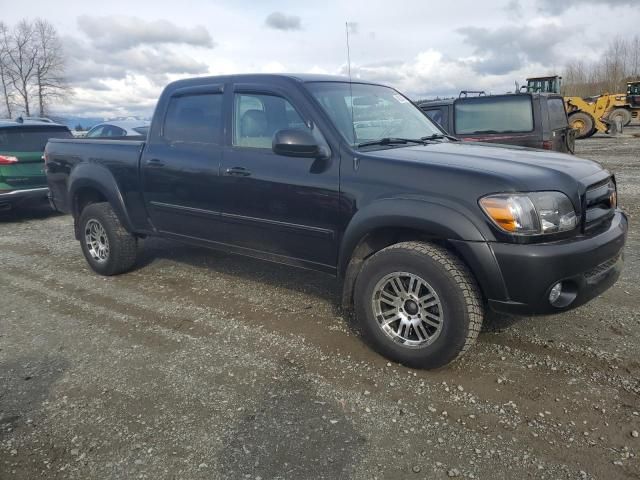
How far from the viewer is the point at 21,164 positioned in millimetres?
8250

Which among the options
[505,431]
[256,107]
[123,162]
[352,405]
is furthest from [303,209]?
[123,162]

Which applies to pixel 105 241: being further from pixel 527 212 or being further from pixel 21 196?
pixel 527 212

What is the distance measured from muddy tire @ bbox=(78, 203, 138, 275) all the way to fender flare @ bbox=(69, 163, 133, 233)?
12cm

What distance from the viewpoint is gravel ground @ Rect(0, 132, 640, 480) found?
2.43m

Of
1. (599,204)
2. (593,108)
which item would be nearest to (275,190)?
(599,204)

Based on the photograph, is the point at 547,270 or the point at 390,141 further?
the point at 390,141

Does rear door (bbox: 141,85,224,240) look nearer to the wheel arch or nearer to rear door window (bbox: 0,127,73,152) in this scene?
the wheel arch

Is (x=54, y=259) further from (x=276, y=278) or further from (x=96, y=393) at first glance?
(x=96, y=393)

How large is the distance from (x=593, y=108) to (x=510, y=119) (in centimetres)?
1841

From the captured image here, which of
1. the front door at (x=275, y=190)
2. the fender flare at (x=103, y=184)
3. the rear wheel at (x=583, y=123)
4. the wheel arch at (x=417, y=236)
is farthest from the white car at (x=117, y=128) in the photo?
the rear wheel at (x=583, y=123)

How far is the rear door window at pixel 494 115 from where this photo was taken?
7.92m

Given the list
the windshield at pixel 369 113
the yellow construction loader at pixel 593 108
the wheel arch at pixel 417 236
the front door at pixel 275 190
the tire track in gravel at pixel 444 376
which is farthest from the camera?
the yellow construction loader at pixel 593 108

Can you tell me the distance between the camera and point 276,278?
16.7ft

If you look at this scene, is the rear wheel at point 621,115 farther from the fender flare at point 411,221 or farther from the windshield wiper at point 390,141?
the fender flare at point 411,221
